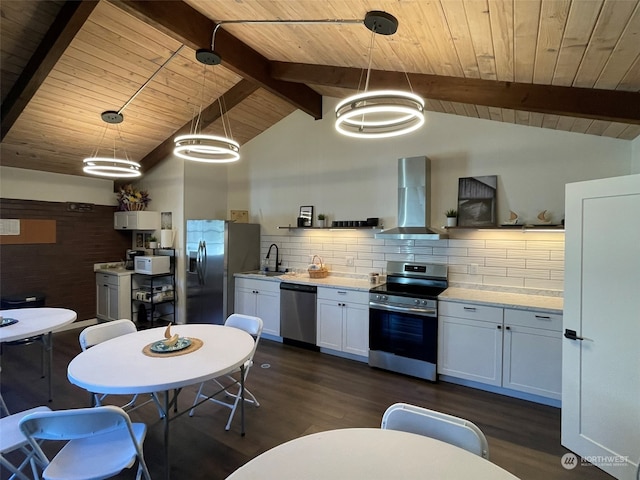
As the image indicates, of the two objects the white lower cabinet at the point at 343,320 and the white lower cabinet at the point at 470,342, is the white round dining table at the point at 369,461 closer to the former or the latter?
the white lower cabinet at the point at 470,342

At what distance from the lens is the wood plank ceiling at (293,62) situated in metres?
1.89

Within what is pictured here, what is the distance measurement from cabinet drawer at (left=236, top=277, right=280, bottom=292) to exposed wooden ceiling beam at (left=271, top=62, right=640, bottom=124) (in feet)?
8.77

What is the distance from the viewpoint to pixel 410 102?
78.7 inches

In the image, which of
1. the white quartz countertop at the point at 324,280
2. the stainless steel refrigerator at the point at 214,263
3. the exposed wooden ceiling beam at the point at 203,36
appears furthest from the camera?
the stainless steel refrigerator at the point at 214,263

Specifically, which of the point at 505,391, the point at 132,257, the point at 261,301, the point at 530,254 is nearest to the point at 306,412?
the point at 505,391

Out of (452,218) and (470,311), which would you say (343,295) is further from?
(452,218)

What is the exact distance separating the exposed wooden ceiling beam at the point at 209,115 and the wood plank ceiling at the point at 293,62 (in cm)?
2

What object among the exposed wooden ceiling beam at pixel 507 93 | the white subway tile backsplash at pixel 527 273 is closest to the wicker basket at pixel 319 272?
the white subway tile backsplash at pixel 527 273

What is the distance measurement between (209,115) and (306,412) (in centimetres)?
412

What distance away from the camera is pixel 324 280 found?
14.1 feet

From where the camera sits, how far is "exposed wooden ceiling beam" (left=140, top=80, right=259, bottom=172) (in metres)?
4.20

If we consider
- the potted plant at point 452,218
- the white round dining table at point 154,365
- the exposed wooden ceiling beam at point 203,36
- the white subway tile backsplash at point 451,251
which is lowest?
the white round dining table at point 154,365

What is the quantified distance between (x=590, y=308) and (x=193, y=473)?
2.91m

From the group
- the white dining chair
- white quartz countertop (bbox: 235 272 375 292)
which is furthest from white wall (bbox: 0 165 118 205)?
the white dining chair
